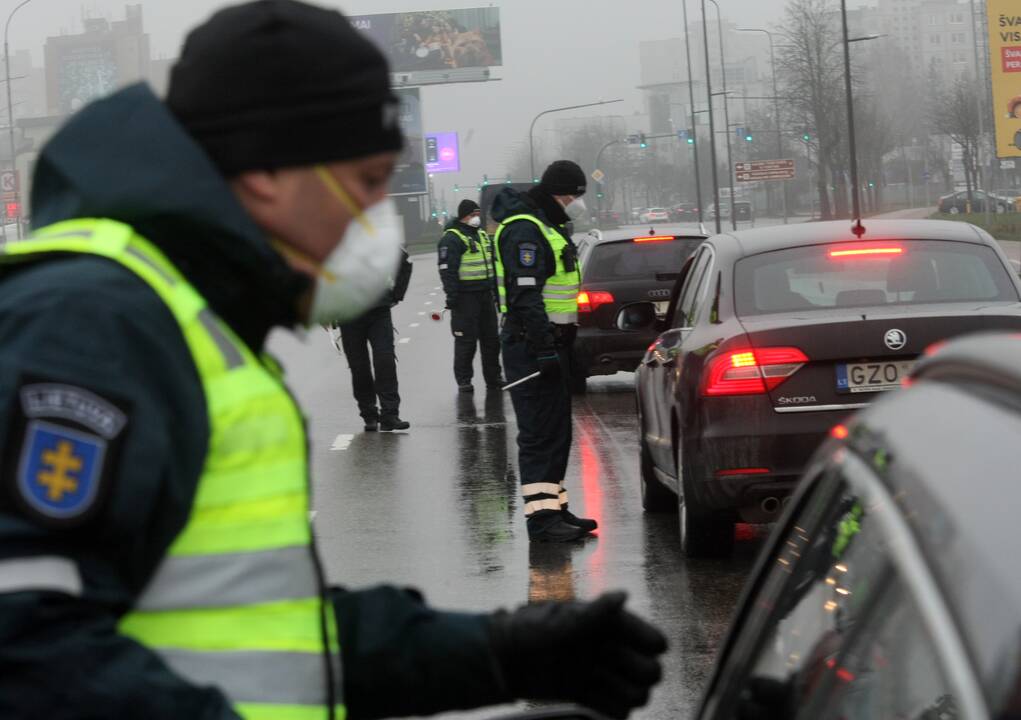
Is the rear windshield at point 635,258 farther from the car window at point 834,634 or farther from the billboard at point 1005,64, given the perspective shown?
the billboard at point 1005,64

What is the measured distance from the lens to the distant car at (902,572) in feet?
4.98

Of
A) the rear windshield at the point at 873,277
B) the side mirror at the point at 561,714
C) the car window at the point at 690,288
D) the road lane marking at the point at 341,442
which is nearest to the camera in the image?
the side mirror at the point at 561,714

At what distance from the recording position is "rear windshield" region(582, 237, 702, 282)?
16969 millimetres

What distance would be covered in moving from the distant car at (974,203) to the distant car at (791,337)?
68948mm

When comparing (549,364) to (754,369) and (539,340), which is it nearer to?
(539,340)

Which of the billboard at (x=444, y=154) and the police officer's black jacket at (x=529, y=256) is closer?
the police officer's black jacket at (x=529, y=256)

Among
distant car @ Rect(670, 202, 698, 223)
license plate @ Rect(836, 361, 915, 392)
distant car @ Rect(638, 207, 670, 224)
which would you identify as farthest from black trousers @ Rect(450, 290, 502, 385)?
distant car @ Rect(638, 207, 670, 224)

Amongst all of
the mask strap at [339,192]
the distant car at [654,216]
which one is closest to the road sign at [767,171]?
the distant car at [654,216]

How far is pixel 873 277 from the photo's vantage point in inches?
313

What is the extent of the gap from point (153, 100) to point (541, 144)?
166m

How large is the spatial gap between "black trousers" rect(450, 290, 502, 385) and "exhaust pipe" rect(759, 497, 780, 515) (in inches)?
408

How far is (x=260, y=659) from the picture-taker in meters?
1.75

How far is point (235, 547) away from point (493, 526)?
8.18 metres

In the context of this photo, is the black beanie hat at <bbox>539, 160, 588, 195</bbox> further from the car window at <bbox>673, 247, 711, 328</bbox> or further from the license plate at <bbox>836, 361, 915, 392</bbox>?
the license plate at <bbox>836, 361, 915, 392</bbox>
